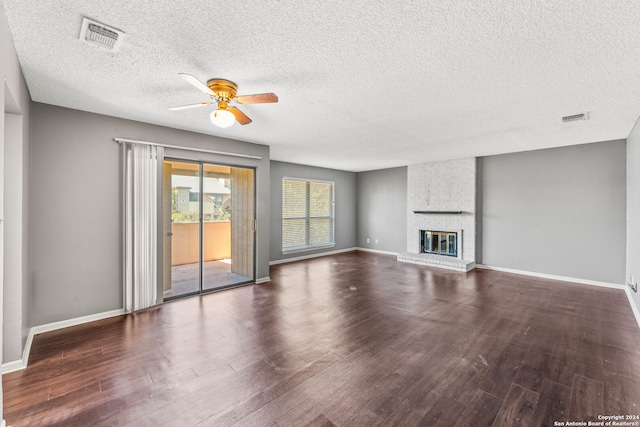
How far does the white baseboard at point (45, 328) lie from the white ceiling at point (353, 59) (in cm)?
250

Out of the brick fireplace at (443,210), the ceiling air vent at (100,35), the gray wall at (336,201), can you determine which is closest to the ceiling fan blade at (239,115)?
the ceiling air vent at (100,35)

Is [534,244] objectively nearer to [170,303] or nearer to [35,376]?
[170,303]

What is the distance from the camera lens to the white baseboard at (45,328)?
93.3 inches

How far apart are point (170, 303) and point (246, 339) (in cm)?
178

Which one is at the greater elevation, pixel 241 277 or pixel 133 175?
pixel 133 175

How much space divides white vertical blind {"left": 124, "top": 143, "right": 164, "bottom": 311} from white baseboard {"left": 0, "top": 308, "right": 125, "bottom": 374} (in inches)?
9.1

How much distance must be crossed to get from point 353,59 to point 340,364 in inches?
102

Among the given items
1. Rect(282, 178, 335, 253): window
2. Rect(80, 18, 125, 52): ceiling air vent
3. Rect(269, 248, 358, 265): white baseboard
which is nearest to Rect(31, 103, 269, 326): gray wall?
Rect(80, 18, 125, 52): ceiling air vent

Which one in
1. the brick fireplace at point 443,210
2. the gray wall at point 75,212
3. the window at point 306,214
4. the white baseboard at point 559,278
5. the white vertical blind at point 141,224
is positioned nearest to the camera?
the gray wall at point 75,212

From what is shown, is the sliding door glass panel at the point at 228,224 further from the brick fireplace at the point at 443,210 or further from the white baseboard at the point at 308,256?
the brick fireplace at the point at 443,210

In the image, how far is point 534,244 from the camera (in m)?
5.62

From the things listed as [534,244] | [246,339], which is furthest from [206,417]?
[534,244]

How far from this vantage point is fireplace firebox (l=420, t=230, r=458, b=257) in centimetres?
680

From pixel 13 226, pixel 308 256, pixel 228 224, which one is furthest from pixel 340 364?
pixel 308 256
